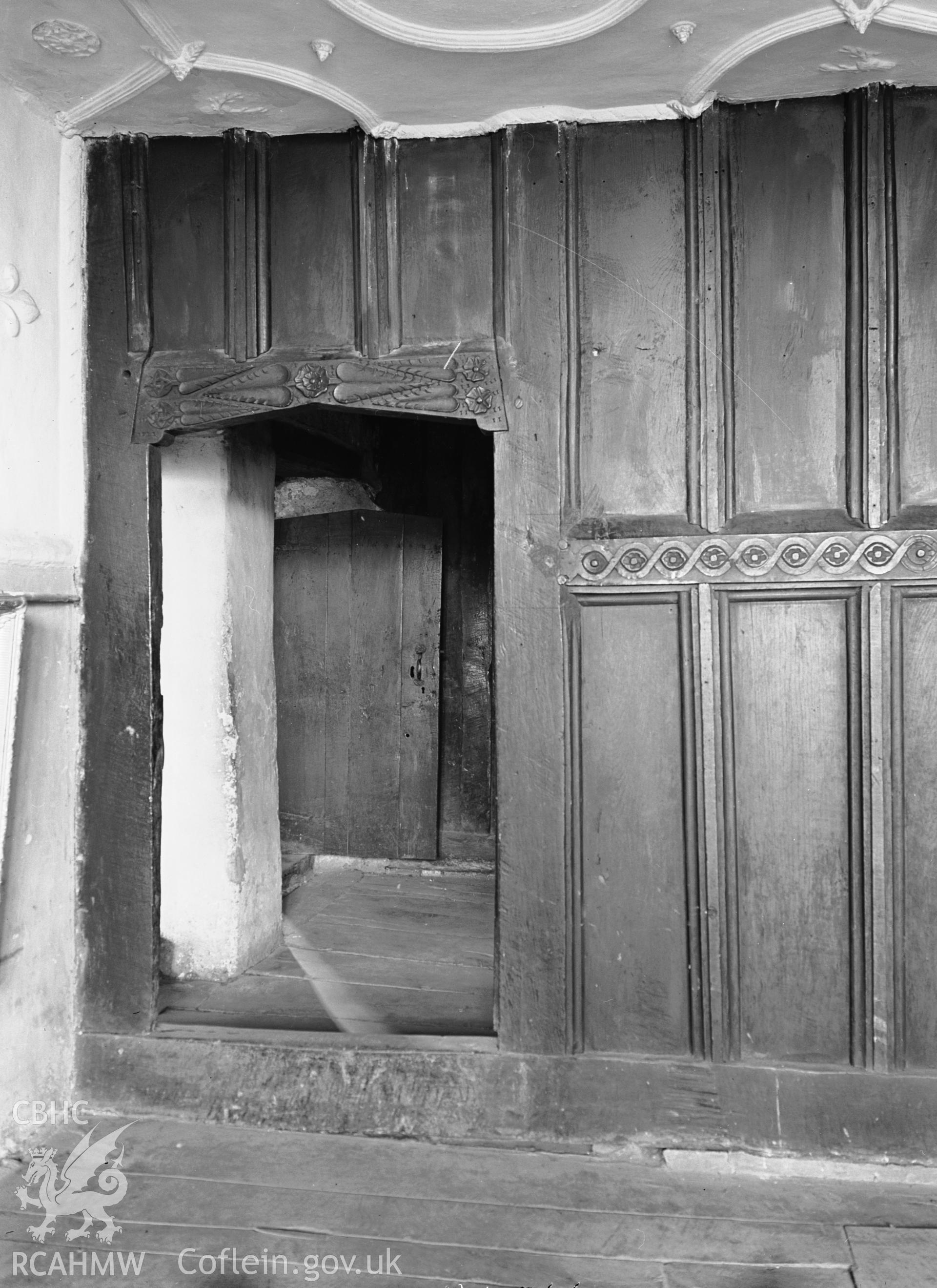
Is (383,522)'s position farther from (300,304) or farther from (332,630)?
(300,304)

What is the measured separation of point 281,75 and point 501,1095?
2.62 meters

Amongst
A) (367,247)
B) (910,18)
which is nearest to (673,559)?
(367,247)

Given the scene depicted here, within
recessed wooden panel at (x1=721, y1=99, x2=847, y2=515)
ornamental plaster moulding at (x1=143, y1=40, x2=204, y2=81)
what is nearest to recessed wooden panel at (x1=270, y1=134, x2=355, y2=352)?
ornamental plaster moulding at (x1=143, y1=40, x2=204, y2=81)

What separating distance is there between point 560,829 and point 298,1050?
94 centimetres

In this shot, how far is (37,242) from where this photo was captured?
2.50 metres

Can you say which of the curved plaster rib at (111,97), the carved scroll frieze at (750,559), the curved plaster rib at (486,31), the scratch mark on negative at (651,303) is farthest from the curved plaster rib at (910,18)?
the curved plaster rib at (111,97)

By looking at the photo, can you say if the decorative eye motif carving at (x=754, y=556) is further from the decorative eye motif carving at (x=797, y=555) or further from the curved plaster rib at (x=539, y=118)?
the curved plaster rib at (x=539, y=118)

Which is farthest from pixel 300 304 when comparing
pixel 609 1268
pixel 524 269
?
pixel 609 1268

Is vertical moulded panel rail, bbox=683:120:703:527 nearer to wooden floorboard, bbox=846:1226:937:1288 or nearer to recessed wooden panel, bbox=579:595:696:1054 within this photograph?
recessed wooden panel, bbox=579:595:696:1054

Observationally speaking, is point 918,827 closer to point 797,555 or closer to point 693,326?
point 797,555

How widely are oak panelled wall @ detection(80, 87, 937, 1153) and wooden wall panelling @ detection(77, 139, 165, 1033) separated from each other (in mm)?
432

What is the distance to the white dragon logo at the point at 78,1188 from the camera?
207cm

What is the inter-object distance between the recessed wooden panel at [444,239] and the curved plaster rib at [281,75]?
20cm

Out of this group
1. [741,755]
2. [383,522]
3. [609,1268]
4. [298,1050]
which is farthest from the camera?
[383,522]
